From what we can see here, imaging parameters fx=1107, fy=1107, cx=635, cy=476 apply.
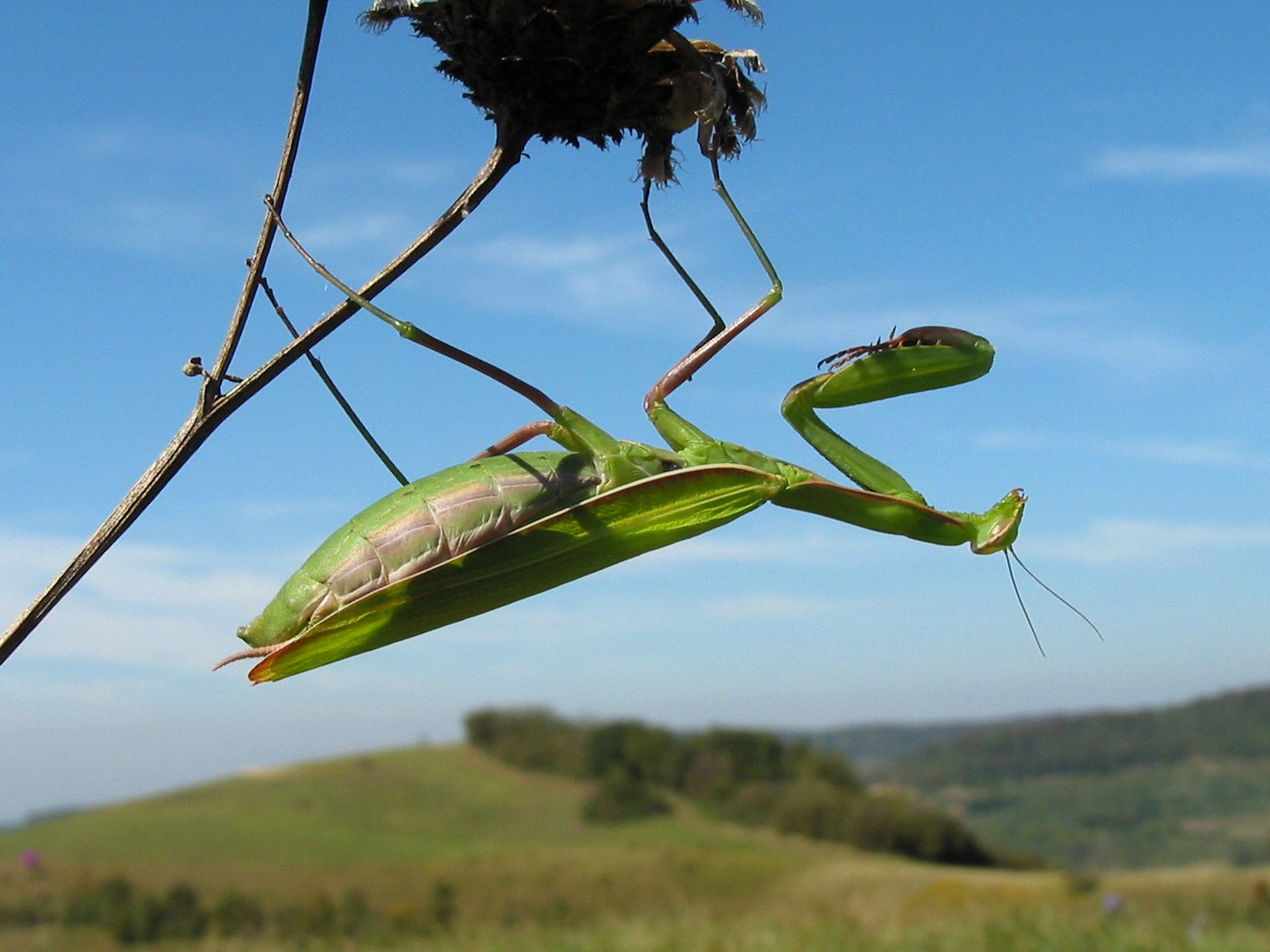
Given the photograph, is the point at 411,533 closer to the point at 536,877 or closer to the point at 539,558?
the point at 539,558

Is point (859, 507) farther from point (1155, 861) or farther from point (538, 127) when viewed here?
point (1155, 861)

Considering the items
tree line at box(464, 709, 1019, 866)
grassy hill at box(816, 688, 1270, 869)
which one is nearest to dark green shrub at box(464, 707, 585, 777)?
tree line at box(464, 709, 1019, 866)

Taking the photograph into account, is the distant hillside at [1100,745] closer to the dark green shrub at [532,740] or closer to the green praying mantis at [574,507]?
the dark green shrub at [532,740]

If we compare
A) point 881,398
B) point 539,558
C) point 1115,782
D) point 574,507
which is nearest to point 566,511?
point 574,507

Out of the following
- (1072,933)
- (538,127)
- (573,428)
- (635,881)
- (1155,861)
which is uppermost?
(538,127)

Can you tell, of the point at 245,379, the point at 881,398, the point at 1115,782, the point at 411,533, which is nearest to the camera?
the point at 245,379

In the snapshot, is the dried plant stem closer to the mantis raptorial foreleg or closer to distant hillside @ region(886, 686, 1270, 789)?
the mantis raptorial foreleg

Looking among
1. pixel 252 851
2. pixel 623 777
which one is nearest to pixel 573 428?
pixel 252 851
